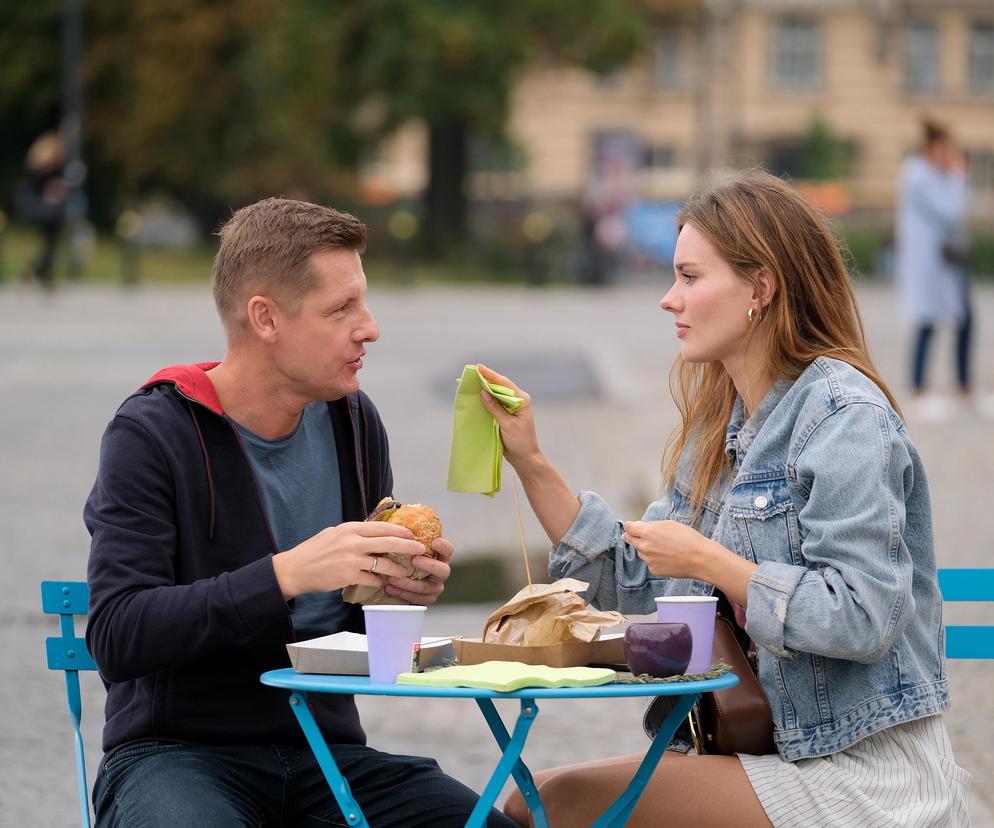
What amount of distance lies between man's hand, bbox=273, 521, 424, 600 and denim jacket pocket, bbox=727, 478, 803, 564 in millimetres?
635

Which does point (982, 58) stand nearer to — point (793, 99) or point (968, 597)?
point (793, 99)

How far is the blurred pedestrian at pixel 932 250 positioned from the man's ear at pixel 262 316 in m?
11.1

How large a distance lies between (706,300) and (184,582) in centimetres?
110

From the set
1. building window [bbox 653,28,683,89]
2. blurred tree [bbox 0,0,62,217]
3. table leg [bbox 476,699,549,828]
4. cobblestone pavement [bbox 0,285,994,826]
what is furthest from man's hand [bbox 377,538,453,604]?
building window [bbox 653,28,683,89]

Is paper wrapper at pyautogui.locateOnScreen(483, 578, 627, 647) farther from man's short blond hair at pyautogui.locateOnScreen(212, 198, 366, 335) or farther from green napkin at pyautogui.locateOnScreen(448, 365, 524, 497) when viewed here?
man's short blond hair at pyautogui.locateOnScreen(212, 198, 366, 335)

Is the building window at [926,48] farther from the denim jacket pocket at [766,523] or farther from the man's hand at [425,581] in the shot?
the man's hand at [425,581]

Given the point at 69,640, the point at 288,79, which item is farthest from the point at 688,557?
the point at 288,79

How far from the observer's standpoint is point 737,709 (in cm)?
343

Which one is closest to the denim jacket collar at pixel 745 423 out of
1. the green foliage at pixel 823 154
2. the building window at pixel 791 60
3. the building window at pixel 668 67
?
the green foliage at pixel 823 154

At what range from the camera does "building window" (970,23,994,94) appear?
7144cm

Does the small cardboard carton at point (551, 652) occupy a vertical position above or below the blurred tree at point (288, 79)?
below

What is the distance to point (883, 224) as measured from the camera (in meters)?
54.9

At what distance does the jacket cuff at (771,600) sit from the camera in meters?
3.29

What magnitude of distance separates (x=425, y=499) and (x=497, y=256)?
31382mm
